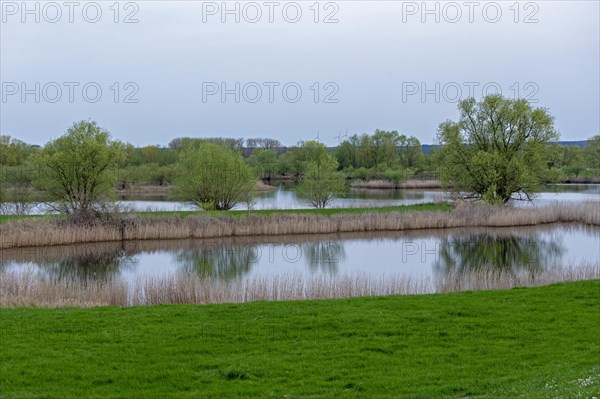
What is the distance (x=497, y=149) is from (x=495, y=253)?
50.5 ft

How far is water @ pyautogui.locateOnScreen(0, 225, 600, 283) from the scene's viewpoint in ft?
64.0

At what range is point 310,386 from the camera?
677 centimetres

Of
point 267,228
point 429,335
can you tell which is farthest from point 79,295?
point 267,228

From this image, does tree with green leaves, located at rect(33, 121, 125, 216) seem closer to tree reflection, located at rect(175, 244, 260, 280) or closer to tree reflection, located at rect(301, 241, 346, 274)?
tree reflection, located at rect(175, 244, 260, 280)

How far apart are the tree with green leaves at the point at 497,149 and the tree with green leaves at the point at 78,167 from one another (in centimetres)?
1942

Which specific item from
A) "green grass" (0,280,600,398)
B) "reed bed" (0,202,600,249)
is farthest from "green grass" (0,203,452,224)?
"green grass" (0,280,600,398)

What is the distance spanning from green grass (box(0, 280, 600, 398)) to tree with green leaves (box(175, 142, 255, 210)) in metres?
25.6

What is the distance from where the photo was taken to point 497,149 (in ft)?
124

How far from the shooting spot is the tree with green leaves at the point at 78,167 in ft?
93.6

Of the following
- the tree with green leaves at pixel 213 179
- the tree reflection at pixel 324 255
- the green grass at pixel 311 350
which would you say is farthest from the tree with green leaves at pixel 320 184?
the green grass at pixel 311 350

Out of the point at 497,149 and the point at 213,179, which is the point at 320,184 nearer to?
the point at 213,179

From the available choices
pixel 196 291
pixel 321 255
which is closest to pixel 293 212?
pixel 321 255

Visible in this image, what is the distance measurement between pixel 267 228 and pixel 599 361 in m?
21.8

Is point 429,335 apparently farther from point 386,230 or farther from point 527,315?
point 386,230
